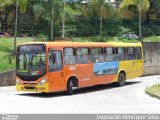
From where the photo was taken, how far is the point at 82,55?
87.0 ft

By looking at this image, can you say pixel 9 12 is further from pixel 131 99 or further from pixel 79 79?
pixel 131 99

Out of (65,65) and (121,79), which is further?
(121,79)

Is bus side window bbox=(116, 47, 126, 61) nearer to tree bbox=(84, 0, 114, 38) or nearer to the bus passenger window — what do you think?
the bus passenger window

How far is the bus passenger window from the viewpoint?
26.1m

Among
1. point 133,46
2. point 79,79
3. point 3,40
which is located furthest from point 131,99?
point 3,40

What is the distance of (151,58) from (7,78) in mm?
16318

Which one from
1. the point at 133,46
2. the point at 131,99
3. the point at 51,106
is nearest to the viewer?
the point at 51,106

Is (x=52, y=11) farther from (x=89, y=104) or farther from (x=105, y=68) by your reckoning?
(x=89, y=104)

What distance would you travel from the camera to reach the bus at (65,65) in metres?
23.7

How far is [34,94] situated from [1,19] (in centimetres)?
3257

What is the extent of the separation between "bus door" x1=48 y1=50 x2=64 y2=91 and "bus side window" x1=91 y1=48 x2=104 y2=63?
3560 millimetres

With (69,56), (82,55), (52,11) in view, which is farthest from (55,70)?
(52,11)

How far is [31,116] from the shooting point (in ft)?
49.8

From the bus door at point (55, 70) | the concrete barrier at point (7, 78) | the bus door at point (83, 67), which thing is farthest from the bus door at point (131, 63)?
the bus door at point (55, 70)
